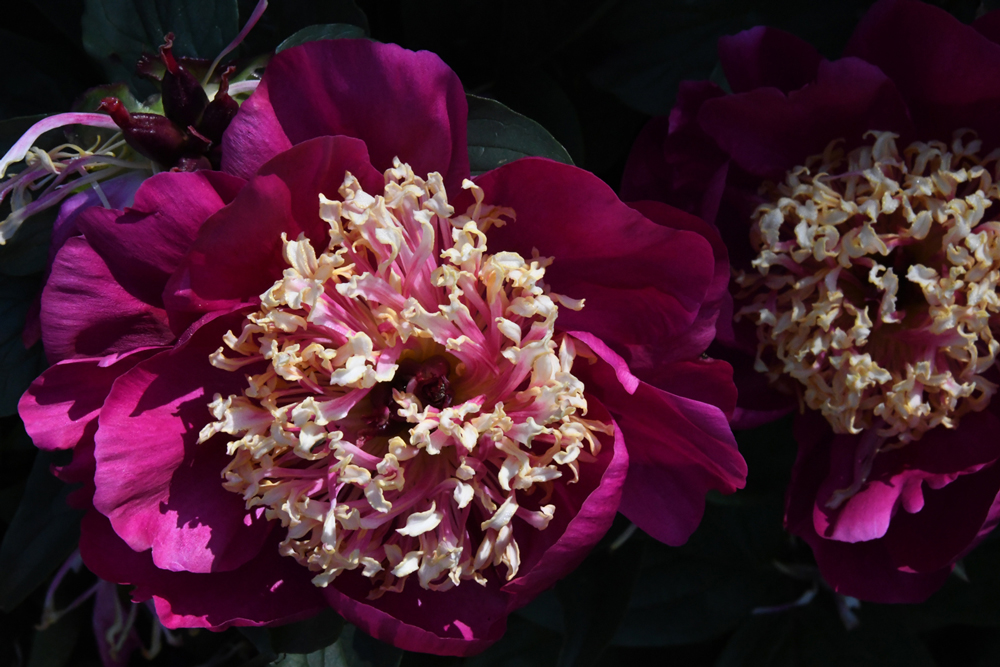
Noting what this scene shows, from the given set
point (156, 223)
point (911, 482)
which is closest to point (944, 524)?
point (911, 482)

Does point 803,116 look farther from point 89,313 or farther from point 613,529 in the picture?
point 89,313

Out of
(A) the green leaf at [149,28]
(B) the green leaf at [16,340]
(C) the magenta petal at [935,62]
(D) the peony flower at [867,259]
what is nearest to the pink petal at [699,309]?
(D) the peony flower at [867,259]

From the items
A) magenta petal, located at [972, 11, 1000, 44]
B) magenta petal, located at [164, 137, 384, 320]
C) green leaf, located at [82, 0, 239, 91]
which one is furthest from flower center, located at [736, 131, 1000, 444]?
green leaf, located at [82, 0, 239, 91]

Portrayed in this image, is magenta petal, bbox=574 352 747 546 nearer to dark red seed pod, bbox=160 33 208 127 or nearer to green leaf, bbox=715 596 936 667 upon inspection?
dark red seed pod, bbox=160 33 208 127

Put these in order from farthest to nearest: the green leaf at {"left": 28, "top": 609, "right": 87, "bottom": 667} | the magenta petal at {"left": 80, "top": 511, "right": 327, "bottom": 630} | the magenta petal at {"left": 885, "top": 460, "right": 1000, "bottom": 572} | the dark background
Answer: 1. the green leaf at {"left": 28, "top": 609, "right": 87, "bottom": 667}
2. the dark background
3. the magenta petal at {"left": 885, "top": 460, "right": 1000, "bottom": 572}
4. the magenta petal at {"left": 80, "top": 511, "right": 327, "bottom": 630}

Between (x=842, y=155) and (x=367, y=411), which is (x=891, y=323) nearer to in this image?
(x=842, y=155)

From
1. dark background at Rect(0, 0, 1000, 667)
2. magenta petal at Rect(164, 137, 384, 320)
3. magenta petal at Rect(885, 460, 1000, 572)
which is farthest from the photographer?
dark background at Rect(0, 0, 1000, 667)

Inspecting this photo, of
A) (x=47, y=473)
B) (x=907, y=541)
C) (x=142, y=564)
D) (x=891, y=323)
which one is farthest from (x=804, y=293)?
(x=47, y=473)

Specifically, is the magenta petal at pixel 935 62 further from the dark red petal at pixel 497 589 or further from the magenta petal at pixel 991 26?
the dark red petal at pixel 497 589
